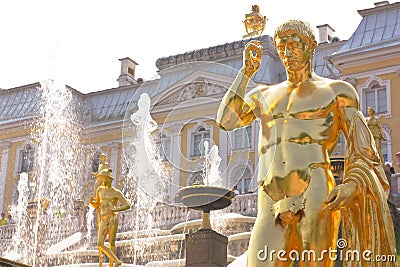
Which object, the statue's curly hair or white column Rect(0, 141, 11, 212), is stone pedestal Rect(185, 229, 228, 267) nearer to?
the statue's curly hair

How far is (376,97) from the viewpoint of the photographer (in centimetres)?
3316

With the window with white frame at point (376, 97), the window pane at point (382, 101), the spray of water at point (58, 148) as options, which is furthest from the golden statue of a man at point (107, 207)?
the window with white frame at point (376, 97)

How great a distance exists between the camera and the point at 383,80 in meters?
33.1

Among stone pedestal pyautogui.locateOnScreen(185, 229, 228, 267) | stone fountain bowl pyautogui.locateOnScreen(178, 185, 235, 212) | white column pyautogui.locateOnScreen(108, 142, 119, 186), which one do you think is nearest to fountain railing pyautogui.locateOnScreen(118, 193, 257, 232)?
stone pedestal pyautogui.locateOnScreen(185, 229, 228, 267)

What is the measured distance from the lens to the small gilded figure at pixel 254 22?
7121 mm

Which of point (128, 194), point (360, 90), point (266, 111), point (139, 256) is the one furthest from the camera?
point (128, 194)

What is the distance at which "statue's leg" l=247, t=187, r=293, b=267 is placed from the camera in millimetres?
6164

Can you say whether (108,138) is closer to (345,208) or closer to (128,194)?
(128,194)

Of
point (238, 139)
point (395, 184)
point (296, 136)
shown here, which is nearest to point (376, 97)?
point (395, 184)

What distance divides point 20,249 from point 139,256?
6814 millimetres

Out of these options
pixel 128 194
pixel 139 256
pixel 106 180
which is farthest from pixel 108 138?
pixel 106 180

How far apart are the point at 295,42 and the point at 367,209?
1.39 m

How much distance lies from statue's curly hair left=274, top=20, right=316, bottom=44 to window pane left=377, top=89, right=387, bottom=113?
2661 cm

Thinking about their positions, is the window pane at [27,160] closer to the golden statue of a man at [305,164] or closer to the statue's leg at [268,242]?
the golden statue of a man at [305,164]
